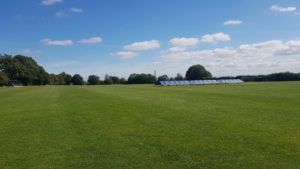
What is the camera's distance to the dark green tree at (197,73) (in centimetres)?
15438

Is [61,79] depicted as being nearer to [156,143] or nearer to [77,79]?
[77,79]

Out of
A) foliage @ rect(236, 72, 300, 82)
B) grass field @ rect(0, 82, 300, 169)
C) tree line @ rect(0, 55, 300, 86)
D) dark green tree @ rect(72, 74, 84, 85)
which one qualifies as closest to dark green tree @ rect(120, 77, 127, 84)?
tree line @ rect(0, 55, 300, 86)

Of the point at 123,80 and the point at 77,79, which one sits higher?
the point at 77,79

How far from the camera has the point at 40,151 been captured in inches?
328

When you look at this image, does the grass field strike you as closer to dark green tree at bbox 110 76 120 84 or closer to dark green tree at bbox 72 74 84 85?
dark green tree at bbox 110 76 120 84

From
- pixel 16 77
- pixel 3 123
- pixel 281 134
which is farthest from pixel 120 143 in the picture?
pixel 16 77

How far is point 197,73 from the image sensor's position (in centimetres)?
15650

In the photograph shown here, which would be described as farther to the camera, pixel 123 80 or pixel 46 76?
pixel 46 76

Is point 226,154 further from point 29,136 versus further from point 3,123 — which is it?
point 3,123

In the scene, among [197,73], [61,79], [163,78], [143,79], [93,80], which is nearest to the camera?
[163,78]

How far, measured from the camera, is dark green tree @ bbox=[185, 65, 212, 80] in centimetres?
15438

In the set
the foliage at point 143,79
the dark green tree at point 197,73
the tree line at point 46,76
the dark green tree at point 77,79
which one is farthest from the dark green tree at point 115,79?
the dark green tree at point 197,73

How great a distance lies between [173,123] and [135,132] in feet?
6.87

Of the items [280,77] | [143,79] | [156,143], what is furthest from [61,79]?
[156,143]
